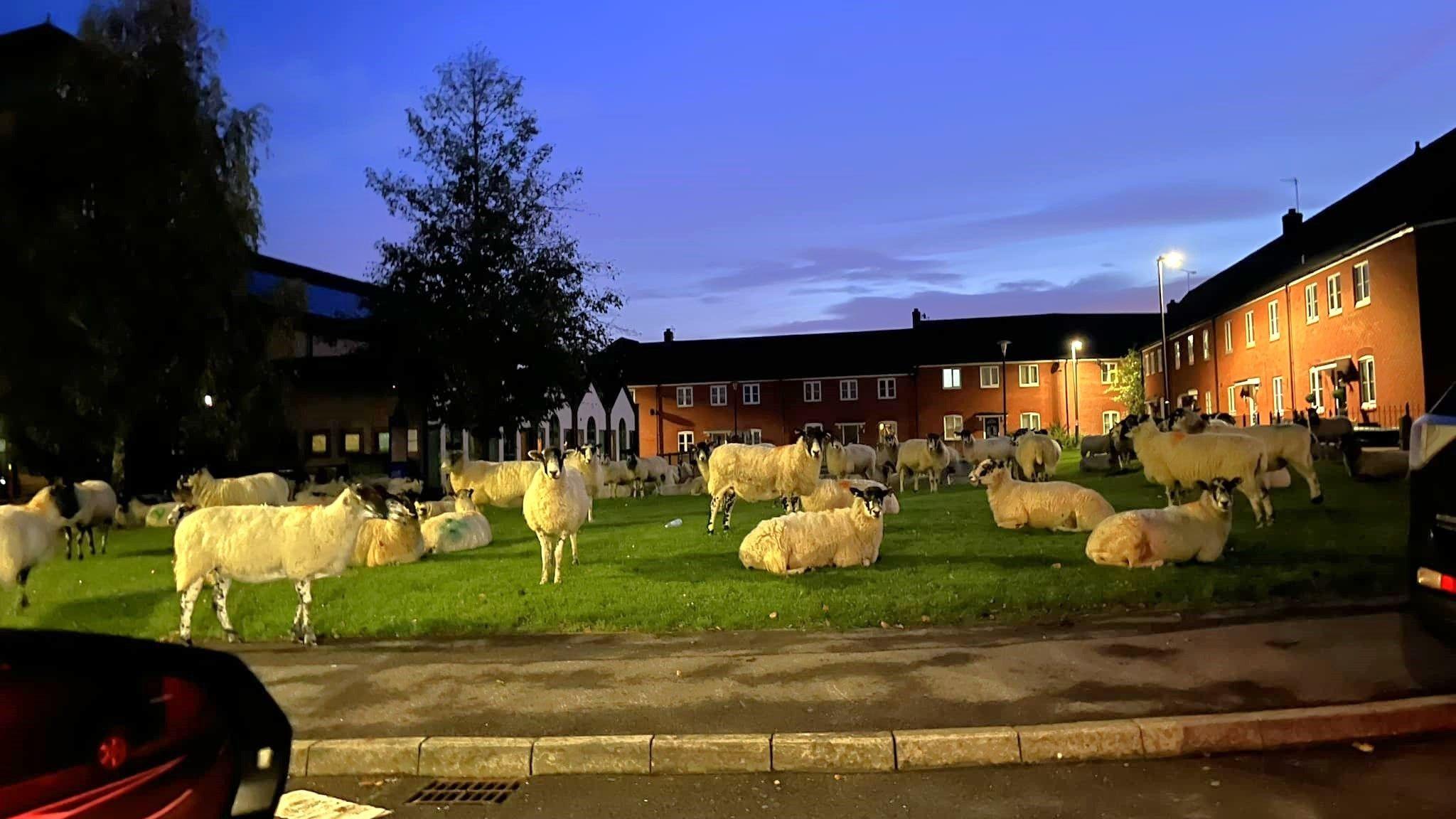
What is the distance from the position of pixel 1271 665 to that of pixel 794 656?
3722mm

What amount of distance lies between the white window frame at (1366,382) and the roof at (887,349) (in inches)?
1210

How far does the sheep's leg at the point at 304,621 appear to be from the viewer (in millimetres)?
10367

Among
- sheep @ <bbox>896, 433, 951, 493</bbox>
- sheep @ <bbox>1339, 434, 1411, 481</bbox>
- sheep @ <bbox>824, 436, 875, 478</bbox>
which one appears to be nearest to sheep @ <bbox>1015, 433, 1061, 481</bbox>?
sheep @ <bbox>896, 433, 951, 493</bbox>

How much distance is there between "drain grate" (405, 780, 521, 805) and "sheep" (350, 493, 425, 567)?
9932 millimetres

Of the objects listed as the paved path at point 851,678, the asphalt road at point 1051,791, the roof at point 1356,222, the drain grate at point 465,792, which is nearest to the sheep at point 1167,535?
the paved path at point 851,678

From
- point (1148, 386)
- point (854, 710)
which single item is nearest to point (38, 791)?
point (854, 710)

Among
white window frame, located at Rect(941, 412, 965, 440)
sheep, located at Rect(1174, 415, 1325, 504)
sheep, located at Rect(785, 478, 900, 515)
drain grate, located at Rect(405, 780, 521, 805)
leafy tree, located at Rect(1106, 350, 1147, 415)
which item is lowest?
drain grate, located at Rect(405, 780, 521, 805)

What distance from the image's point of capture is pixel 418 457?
1571 inches

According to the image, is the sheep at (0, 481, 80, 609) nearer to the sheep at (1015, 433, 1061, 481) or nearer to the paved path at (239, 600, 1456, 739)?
the paved path at (239, 600, 1456, 739)

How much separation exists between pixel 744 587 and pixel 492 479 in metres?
15.6

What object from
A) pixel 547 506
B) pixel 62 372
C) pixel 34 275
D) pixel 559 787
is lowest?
pixel 559 787

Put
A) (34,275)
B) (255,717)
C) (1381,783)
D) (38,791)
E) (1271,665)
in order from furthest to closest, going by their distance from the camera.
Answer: (34,275)
(1271,665)
(1381,783)
(255,717)
(38,791)

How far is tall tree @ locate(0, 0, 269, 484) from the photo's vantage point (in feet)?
90.3

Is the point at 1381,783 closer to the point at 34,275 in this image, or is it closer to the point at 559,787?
the point at 559,787
